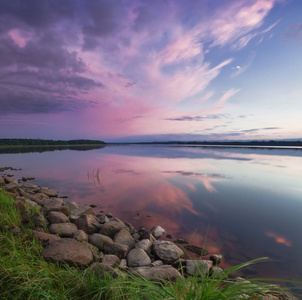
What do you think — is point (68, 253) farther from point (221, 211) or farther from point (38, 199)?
point (221, 211)

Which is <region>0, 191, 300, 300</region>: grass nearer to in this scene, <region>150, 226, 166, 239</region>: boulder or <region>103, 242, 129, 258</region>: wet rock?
<region>103, 242, 129, 258</region>: wet rock

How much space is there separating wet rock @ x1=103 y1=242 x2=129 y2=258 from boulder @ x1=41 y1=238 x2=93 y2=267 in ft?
3.40

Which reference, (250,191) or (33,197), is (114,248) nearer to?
(33,197)

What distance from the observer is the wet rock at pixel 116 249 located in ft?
15.4

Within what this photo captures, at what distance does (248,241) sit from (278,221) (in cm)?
261

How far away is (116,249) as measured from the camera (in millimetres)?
4707

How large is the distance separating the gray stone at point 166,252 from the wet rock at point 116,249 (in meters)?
0.84

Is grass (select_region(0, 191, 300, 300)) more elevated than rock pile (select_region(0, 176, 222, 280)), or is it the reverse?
grass (select_region(0, 191, 300, 300))

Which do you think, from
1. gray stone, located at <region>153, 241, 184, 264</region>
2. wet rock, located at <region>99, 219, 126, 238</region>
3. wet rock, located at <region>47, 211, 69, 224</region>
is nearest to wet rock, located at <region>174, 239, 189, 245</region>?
gray stone, located at <region>153, 241, 184, 264</region>

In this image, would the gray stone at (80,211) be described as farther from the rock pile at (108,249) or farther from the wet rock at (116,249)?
the wet rock at (116,249)

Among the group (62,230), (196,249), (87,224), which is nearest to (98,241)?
(87,224)

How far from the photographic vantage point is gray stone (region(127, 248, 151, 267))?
435 cm

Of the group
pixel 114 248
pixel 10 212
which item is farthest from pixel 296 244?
pixel 10 212

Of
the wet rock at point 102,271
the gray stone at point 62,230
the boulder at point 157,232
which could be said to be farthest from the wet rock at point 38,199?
the wet rock at point 102,271
